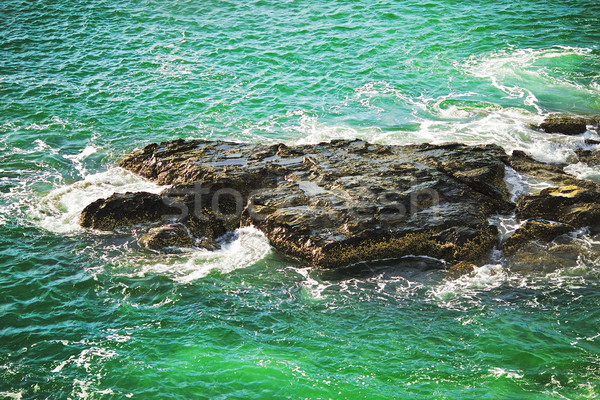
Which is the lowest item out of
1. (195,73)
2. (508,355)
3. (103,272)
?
(508,355)

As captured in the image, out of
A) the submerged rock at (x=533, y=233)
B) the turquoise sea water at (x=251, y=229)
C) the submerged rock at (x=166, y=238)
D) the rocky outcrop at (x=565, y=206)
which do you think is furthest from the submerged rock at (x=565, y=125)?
the submerged rock at (x=166, y=238)

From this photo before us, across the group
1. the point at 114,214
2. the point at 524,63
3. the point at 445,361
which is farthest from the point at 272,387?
the point at 524,63

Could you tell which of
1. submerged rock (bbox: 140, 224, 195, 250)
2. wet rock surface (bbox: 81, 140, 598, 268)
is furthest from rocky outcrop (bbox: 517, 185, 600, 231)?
submerged rock (bbox: 140, 224, 195, 250)

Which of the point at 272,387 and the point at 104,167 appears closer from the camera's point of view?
the point at 272,387

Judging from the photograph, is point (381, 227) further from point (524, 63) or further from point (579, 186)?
point (524, 63)

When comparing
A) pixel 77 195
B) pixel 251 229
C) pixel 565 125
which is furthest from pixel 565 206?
pixel 77 195

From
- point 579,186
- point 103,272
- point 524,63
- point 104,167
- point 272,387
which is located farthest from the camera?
point 524,63

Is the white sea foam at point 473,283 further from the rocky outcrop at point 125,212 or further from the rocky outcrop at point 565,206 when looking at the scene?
the rocky outcrop at point 125,212
